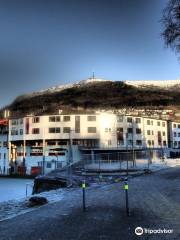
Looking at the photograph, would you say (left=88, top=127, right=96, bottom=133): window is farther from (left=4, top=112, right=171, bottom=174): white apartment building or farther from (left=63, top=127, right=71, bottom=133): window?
(left=63, top=127, right=71, bottom=133): window

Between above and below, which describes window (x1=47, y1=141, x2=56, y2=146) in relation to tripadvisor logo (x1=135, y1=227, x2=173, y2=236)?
above

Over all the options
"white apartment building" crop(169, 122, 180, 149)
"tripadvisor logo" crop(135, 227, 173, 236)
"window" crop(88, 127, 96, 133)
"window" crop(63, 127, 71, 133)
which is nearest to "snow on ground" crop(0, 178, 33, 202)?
"window" crop(63, 127, 71, 133)

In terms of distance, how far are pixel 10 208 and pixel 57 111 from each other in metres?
72.5

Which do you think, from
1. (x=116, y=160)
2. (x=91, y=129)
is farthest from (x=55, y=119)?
(x=116, y=160)

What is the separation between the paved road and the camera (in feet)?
26.6

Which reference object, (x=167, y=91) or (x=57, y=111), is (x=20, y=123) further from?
(x=167, y=91)

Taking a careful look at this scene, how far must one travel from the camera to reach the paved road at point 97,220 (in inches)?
319

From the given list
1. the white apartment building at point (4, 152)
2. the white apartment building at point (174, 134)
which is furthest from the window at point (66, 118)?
the white apartment building at point (174, 134)

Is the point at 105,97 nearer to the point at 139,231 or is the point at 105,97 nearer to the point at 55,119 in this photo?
the point at 55,119

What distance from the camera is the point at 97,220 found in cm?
964

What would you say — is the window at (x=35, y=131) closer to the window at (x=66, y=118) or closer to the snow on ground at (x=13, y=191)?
the window at (x=66, y=118)

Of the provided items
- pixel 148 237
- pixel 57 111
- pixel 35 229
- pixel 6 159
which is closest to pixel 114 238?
pixel 148 237

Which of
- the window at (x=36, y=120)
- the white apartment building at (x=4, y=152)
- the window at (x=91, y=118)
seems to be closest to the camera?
the window at (x=91, y=118)

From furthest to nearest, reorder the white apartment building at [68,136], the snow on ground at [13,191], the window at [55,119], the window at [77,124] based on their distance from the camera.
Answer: the window at [55,119], the window at [77,124], the white apartment building at [68,136], the snow on ground at [13,191]
